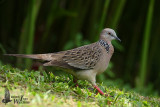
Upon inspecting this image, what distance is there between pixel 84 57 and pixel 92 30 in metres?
3.41

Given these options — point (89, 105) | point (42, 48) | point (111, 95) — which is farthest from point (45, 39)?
point (89, 105)

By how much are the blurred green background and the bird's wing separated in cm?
226

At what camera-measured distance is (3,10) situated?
926 cm

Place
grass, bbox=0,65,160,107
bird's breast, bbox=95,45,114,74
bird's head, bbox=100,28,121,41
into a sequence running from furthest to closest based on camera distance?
1. bird's head, bbox=100,28,121,41
2. bird's breast, bbox=95,45,114,74
3. grass, bbox=0,65,160,107

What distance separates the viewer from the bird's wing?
5391 millimetres

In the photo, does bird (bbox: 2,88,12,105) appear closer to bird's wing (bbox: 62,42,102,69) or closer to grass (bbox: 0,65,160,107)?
grass (bbox: 0,65,160,107)

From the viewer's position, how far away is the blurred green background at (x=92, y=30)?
327 inches

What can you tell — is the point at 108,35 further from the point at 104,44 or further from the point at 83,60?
the point at 83,60

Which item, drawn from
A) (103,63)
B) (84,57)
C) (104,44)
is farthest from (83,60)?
→ (104,44)

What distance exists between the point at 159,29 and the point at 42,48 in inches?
133

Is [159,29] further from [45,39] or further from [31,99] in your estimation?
[31,99]

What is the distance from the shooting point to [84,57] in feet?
18.2

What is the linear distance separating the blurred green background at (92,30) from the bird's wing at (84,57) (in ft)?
7.43

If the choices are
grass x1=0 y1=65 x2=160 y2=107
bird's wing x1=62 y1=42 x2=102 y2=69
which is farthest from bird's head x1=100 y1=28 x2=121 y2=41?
grass x1=0 y1=65 x2=160 y2=107
